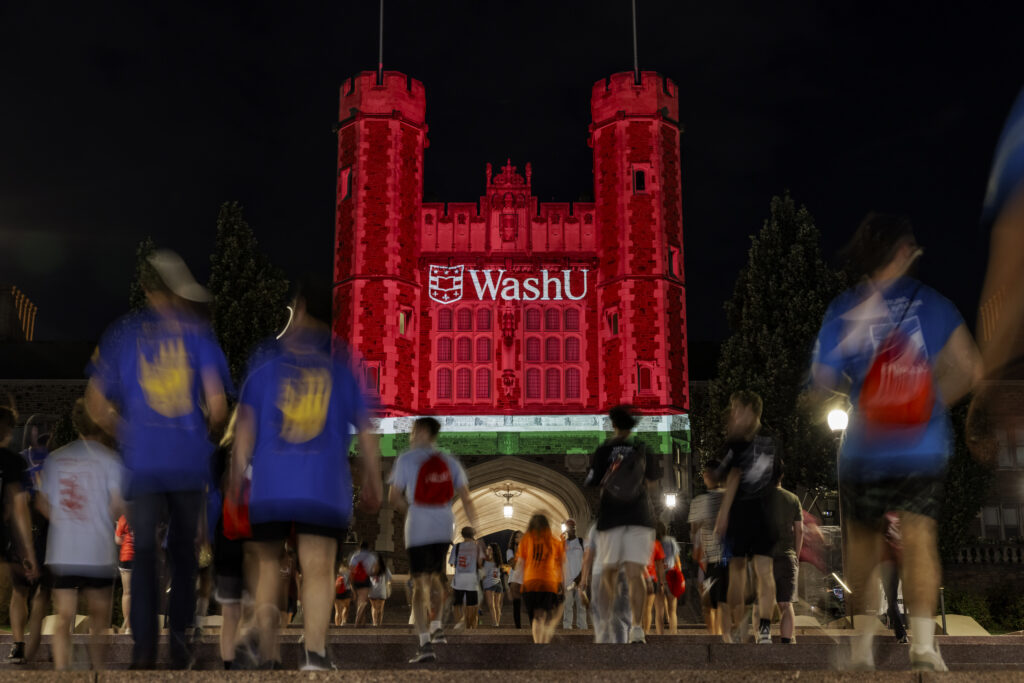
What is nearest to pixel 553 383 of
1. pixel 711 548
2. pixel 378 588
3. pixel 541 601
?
pixel 378 588

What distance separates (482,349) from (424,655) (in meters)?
24.5

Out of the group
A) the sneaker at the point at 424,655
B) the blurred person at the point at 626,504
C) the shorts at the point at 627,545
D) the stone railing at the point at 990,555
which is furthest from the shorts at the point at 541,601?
the stone railing at the point at 990,555

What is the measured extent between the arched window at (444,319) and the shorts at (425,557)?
2348cm

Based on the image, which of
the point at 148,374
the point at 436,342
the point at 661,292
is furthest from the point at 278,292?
the point at 148,374

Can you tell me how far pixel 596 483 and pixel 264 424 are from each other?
133 inches

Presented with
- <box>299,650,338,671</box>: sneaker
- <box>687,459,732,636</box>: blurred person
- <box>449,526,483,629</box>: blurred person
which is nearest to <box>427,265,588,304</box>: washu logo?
<box>449,526,483,629</box>: blurred person

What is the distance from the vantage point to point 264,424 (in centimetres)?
502

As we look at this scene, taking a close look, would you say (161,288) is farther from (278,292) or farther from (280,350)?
(278,292)

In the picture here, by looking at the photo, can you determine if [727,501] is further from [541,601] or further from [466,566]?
[466,566]

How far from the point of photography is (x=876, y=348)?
5203 millimetres

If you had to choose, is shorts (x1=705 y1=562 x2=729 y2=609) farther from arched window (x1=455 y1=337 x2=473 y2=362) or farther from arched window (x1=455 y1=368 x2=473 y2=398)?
arched window (x1=455 y1=337 x2=473 y2=362)

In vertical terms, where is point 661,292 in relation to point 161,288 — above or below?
above

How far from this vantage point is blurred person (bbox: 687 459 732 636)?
8.87m

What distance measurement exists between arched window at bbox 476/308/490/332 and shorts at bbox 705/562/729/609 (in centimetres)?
2094
